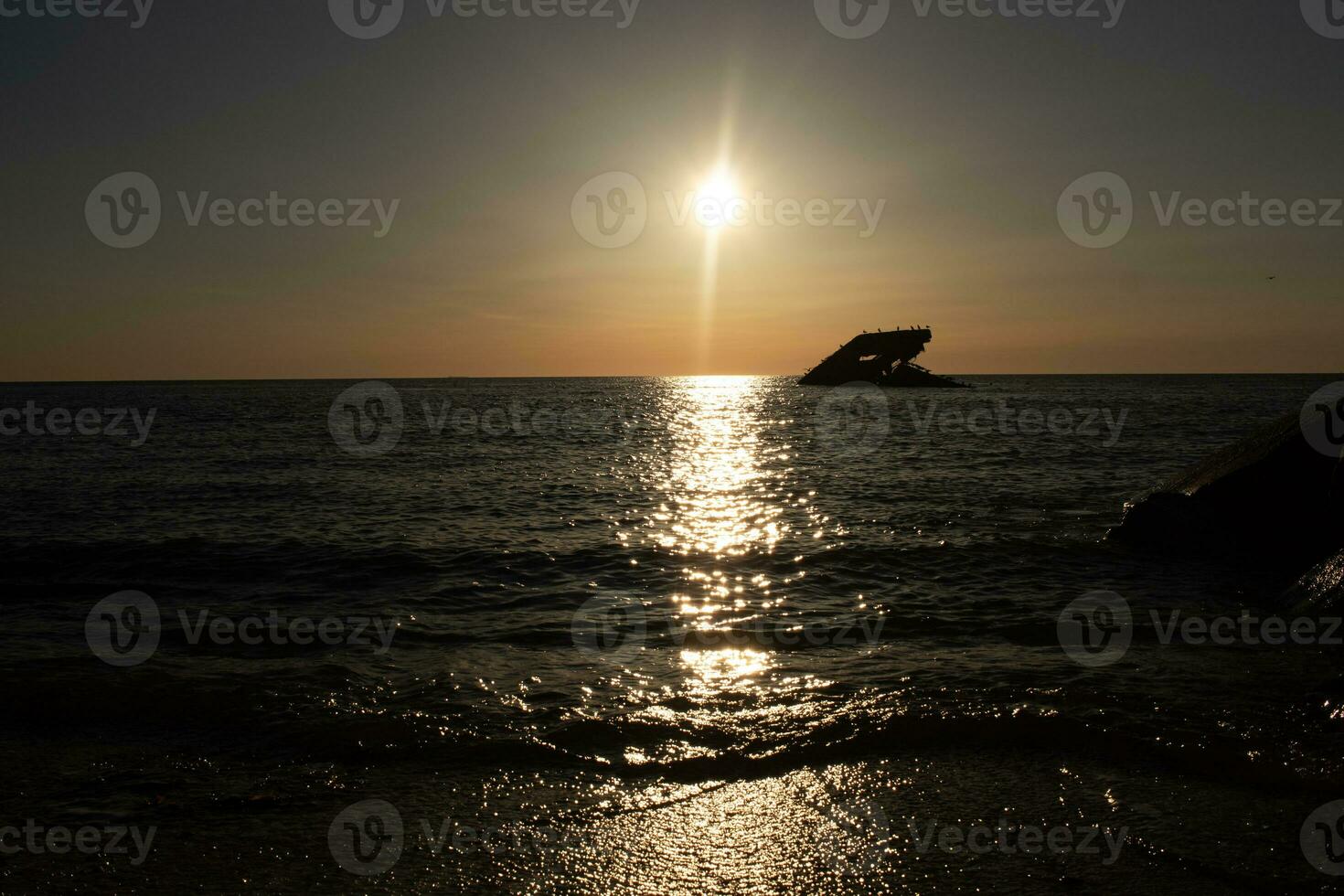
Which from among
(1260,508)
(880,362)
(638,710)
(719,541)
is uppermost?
(880,362)

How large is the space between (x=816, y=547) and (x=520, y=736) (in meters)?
8.22

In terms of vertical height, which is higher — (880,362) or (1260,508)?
(880,362)

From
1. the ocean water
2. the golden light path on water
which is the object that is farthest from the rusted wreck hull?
the ocean water

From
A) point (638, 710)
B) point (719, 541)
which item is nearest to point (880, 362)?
point (719, 541)

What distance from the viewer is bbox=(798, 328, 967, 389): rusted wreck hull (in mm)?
76562

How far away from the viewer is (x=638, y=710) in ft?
20.9

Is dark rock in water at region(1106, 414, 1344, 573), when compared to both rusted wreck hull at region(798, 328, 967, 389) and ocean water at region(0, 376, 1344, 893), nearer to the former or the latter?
ocean water at region(0, 376, 1344, 893)

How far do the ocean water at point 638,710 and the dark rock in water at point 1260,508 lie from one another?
26.2 inches

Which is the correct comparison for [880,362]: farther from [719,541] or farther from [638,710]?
[638,710]

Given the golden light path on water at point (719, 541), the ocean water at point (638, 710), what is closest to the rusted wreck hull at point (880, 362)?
the golden light path on water at point (719, 541)

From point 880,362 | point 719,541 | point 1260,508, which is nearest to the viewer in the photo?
point 1260,508

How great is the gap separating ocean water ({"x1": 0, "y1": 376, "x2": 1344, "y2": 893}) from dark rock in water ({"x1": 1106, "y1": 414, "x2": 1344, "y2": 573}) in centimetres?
66

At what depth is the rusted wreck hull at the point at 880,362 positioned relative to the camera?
251ft

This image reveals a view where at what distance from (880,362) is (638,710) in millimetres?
79035
